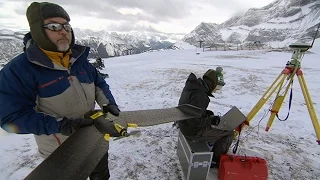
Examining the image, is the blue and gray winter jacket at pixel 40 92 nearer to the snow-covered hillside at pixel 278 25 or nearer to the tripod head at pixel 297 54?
the tripod head at pixel 297 54

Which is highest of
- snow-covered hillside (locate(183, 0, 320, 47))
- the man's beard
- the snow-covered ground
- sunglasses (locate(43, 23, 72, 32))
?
snow-covered hillside (locate(183, 0, 320, 47))

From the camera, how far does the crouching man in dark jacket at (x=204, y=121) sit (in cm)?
331

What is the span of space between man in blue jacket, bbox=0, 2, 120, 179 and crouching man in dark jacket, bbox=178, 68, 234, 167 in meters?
1.54

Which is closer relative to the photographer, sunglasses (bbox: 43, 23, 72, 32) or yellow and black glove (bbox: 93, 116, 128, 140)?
yellow and black glove (bbox: 93, 116, 128, 140)

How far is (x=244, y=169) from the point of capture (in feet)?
9.77

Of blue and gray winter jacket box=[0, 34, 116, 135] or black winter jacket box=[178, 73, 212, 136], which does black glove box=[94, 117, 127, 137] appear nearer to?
blue and gray winter jacket box=[0, 34, 116, 135]

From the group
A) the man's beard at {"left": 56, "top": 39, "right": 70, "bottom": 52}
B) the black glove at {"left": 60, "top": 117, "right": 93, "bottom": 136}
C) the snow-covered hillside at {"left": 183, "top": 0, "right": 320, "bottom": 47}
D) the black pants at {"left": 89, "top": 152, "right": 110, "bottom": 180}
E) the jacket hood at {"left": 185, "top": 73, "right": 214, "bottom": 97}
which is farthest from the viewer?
the snow-covered hillside at {"left": 183, "top": 0, "right": 320, "bottom": 47}

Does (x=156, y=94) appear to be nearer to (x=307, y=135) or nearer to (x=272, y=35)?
(x=307, y=135)

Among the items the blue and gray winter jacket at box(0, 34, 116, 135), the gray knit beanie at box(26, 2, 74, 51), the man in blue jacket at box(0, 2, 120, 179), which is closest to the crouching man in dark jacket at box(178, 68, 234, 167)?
the man in blue jacket at box(0, 2, 120, 179)

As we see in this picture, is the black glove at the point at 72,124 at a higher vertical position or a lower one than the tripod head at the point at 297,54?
lower

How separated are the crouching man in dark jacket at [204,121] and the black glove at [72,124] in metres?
1.84

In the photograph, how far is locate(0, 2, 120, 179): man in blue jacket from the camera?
178 centimetres

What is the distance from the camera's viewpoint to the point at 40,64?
1876 millimetres

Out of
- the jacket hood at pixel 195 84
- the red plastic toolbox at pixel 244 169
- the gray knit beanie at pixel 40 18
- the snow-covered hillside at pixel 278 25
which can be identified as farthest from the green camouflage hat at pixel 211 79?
the snow-covered hillside at pixel 278 25
